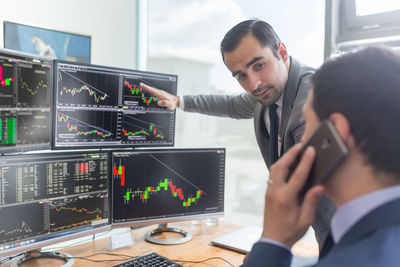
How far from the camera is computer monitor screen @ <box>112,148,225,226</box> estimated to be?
4.90 ft

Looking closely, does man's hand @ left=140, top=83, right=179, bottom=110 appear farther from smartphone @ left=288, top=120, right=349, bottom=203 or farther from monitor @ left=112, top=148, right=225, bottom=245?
smartphone @ left=288, top=120, right=349, bottom=203

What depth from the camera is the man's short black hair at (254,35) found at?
1.47 m

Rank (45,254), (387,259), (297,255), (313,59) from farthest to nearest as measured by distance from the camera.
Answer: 1. (313,59)
2. (297,255)
3. (45,254)
4. (387,259)

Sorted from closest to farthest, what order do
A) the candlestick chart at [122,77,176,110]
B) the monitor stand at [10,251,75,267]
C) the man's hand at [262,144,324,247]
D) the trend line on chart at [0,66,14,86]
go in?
the man's hand at [262,144,324,247]
the trend line on chart at [0,66,14,86]
the monitor stand at [10,251,75,267]
the candlestick chart at [122,77,176,110]

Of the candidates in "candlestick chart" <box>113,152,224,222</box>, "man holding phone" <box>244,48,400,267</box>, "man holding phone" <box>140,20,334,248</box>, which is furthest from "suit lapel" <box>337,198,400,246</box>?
"candlestick chart" <box>113,152,224,222</box>

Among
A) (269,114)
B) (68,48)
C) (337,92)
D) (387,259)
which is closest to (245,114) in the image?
(269,114)

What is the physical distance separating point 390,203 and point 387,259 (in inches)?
3.9

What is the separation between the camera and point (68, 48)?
1.97m

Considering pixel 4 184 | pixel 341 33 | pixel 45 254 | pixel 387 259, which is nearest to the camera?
pixel 387 259

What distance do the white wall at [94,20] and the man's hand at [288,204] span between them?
1.57 m

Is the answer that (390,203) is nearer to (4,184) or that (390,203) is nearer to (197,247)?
(197,247)

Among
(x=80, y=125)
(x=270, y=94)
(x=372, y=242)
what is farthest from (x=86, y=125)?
(x=372, y=242)

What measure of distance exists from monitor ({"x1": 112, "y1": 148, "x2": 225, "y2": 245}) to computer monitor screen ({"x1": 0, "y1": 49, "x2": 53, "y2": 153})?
1.06ft

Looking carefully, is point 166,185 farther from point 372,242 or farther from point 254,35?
point 372,242
